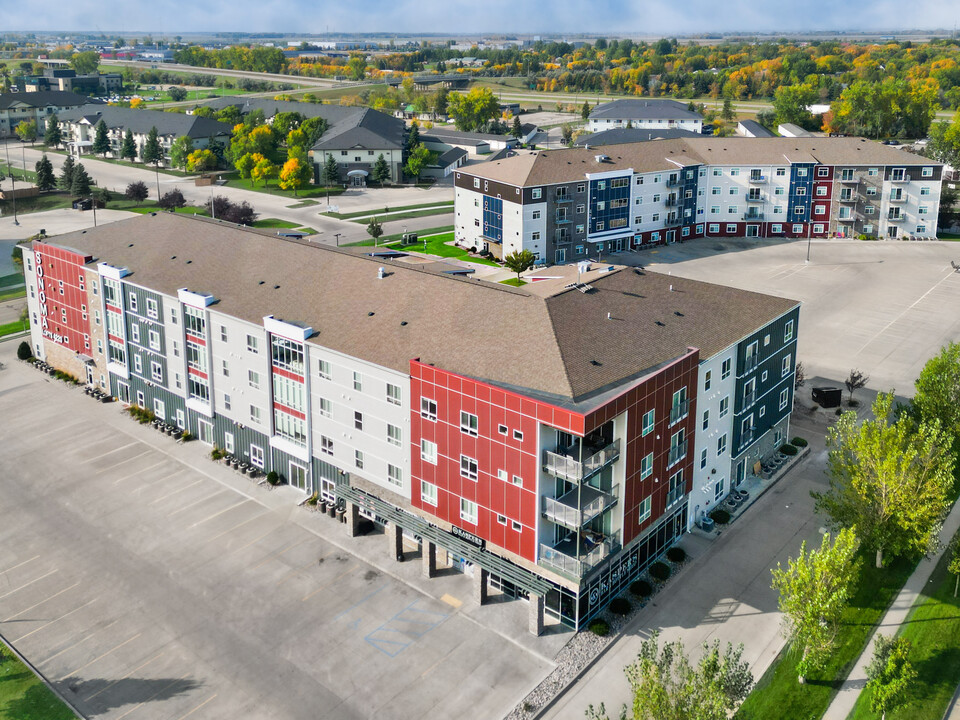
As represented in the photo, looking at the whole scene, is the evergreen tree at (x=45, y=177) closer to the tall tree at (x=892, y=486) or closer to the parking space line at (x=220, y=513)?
the parking space line at (x=220, y=513)

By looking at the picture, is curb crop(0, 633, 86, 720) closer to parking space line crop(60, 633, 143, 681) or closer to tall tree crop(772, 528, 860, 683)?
parking space line crop(60, 633, 143, 681)

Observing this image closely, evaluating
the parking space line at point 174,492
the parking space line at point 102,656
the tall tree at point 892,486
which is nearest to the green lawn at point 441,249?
the parking space line at point 174,492

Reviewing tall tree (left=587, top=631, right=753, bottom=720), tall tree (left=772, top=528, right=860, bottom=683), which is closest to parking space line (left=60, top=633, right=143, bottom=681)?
tall tree (left=587, top=631, right=753, bottom=720)

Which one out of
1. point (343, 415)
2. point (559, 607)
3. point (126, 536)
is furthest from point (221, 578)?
point (559, 607)

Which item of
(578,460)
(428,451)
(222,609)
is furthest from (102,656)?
(578,460)

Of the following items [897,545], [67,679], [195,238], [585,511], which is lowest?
[67,679]

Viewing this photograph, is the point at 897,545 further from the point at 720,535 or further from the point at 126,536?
the point at 126,536
